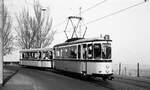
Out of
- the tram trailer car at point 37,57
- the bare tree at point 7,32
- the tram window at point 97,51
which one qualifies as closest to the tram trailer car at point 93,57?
the tram window at point 97,51

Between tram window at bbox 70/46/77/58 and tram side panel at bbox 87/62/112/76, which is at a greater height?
tram window at bbox 70/46/77/58

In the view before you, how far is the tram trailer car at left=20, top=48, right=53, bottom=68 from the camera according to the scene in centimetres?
3372

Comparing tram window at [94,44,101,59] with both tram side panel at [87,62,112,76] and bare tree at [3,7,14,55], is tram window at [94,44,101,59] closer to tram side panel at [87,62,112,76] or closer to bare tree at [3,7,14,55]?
tram side panel at [87,62,112,76]

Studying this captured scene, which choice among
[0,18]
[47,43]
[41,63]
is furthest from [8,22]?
[0,18]

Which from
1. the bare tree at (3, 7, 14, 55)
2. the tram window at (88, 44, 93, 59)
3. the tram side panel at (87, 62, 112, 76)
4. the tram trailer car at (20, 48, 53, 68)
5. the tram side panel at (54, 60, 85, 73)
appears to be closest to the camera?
the tram side panel at (87, 62, 112, 76)

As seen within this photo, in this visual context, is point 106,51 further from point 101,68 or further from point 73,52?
point 73,52

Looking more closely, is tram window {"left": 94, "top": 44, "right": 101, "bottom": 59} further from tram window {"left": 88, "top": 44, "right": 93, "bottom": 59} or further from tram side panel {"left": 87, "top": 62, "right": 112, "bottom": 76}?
tram side panel {"left": 87, "top": 62, "right": 112, "bottom": 76}

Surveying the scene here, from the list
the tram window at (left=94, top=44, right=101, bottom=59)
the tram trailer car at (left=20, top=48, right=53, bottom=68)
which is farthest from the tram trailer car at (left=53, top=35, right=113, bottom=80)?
the tram trailer car at (left=20, top=48, right=53, bottom=68)

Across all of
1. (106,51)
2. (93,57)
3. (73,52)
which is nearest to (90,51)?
(93,57)

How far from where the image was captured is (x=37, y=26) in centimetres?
5028

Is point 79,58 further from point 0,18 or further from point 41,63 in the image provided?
point 41,63

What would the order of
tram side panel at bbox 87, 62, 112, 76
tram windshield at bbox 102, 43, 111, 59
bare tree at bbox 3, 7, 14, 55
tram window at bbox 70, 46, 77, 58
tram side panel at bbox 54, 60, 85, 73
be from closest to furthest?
tram side panel at bbox 87, 62, 112, 76 → tram windshield at bbox 102, 43, 111, 59 → tram side panel at bbox 54, 60, 85, 73 → tram window at bbox 70, 46, 77, 58 → bare tree at bbox 3, 7, 14, 55

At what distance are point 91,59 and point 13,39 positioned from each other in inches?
1492

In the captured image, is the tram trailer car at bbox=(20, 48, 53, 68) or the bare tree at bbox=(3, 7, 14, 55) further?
the bare tree at bbox=(3, 7, 14, 55)
